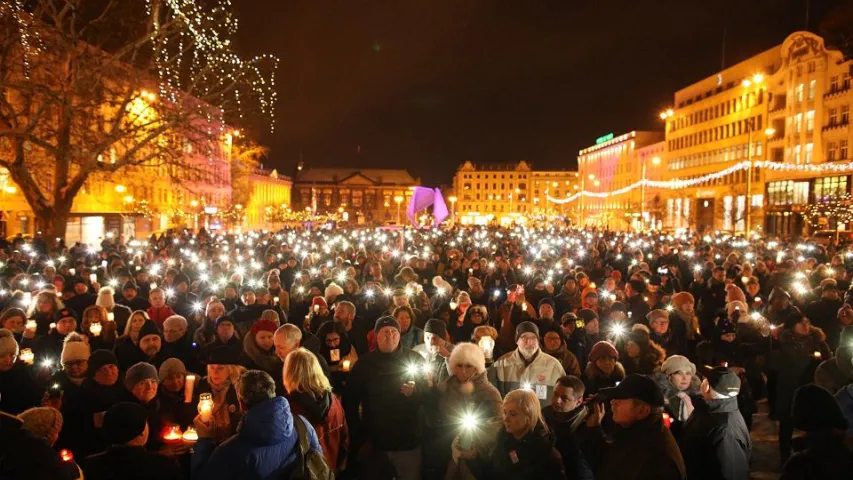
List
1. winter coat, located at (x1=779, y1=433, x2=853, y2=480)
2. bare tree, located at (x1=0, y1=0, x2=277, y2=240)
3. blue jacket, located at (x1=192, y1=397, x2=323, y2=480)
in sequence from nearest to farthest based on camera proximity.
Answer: winter coat, located at (x1=779, y1=433, x2=853, y2=480)
blue jacket, located at (x1=192, y1=397, x2=323, y2=480)
bare tree, located at (x1=0, y1=0, x2=277, y2=240)

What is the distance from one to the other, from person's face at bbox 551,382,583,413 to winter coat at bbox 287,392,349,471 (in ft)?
4.89

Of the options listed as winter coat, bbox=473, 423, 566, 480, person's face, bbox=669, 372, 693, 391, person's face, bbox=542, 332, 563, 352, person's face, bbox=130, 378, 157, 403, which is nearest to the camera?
winter coat, bbox=473, 423, 566, 480

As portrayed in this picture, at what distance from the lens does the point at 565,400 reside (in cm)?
467

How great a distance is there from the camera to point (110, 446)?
3.74 metres

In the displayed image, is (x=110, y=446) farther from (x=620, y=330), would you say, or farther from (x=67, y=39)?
(x=67, y=39)

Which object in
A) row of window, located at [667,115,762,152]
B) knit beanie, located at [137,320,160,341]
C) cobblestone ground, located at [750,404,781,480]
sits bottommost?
cobblestone ground, located at [750,404,781,480]

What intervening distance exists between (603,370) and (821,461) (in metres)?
2.32

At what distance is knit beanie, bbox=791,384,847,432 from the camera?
366 centimetres

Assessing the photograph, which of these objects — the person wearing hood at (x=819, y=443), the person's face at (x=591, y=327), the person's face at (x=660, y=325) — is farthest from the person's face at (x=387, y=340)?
the person's face at (x=591, y=327)

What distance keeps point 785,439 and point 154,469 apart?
6209mm

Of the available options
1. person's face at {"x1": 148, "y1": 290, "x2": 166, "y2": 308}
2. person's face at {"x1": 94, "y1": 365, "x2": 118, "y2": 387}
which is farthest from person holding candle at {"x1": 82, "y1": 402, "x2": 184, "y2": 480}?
person's face at {"x1": 148, "y1": 290, "x2": 166, "y2": 308}

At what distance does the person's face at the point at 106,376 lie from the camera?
5297 millimetres

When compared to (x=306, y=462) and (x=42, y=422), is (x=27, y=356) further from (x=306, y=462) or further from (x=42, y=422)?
(x=306, y=462)

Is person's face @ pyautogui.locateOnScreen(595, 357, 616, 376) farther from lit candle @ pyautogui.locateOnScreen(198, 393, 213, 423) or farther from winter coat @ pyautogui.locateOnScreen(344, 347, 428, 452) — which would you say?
lit candle @ pyautogui.locateOnScreen(198, 393, 213, 423)
